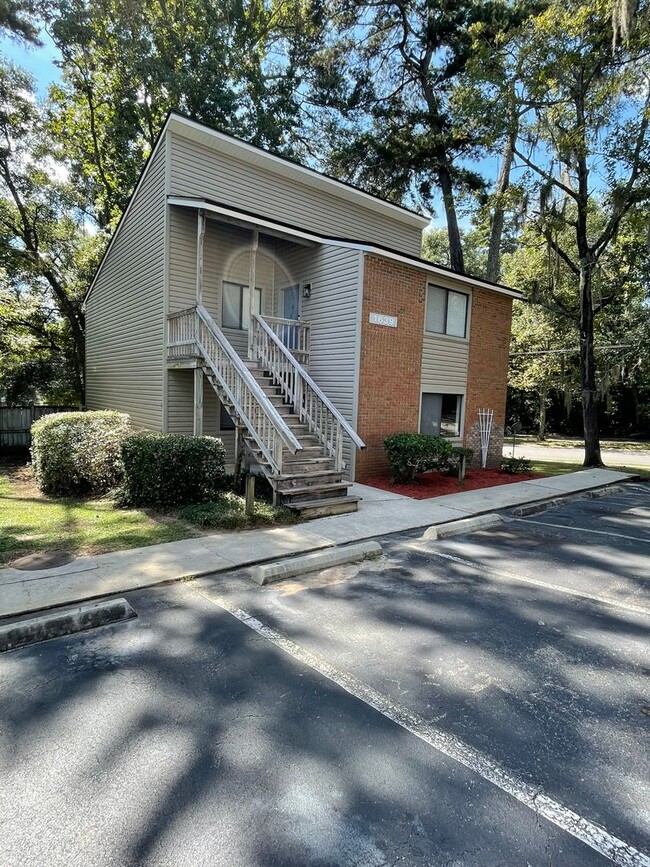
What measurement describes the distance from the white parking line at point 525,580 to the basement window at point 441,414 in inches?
237

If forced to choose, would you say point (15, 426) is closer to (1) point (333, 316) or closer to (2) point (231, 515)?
(1) point (333, 316)

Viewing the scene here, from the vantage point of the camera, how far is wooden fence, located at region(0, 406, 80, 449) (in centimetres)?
1595

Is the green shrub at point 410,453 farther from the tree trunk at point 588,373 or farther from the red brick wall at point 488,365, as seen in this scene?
the tree trunk at point 588,373

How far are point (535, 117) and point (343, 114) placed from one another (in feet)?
34.3

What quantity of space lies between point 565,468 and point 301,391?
9.24 metres

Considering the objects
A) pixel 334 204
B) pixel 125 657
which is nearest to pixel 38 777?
pixel 125 657

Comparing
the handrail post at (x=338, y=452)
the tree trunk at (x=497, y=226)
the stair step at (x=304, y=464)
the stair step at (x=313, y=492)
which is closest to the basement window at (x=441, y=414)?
the handrail post at (x=338, y=452)

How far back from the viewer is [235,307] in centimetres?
1188

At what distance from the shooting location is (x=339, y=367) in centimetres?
1061

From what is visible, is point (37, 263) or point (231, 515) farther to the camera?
point (37, 263)

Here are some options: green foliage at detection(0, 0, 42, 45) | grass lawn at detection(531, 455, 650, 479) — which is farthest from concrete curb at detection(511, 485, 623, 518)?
green foliage at detection(0, 0, 42, 45)

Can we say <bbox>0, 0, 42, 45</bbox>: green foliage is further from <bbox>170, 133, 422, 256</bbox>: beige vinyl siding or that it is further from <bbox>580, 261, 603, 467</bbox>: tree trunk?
<bbox>580, 261, 603, 467</bbox>: tree trunk

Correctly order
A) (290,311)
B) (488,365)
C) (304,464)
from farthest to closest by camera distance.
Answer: (488,365)
(290,311)
(304,464)

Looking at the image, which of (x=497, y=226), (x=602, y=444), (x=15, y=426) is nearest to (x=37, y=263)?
(x=15, y=426)
